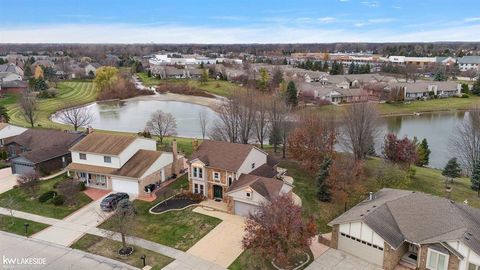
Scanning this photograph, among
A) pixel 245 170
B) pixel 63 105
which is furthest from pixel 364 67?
pixel 245 170

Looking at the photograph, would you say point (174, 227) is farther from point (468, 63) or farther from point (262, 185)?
point (468, 63)

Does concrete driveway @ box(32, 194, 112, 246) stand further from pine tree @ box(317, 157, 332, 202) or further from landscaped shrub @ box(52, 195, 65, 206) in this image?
pine tree @ box(317, 157, 332, 202)

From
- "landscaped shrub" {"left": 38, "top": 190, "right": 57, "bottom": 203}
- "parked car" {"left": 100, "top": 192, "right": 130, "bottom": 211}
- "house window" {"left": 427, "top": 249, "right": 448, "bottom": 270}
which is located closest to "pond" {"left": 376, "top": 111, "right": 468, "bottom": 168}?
"house window" {"left": 427, "top": 249, "right": 448, "bottom": 270}

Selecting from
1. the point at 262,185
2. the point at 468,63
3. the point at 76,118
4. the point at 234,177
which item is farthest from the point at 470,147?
the point at 468,63

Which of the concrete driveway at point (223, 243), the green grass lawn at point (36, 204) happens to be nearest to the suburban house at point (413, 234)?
the concrete driveway at point (223, 243)

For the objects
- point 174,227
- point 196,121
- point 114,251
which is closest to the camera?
point 114,251

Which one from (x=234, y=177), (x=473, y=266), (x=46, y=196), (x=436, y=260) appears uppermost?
(x=234, y=177)

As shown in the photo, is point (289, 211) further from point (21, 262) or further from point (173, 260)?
point (21, 262)
